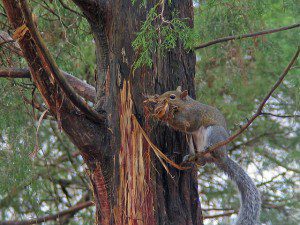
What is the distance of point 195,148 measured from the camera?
3055 mm

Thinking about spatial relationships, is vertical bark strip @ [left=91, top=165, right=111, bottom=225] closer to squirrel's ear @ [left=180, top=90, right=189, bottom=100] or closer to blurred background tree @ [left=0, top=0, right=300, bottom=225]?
squirrel's ear @ [left=180, top=90, right=189, bottom=100]

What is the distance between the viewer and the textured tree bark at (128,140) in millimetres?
2631

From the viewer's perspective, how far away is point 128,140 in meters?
2.68

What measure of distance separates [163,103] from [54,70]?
1.70ft

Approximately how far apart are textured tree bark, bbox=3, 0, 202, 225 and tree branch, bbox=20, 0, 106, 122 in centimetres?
4

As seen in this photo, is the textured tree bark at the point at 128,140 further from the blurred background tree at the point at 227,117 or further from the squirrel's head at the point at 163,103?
the blurred background tree at the point at 227,117

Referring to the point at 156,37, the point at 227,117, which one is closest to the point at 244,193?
the point at 156,37

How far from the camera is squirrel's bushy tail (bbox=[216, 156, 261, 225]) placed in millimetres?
2990

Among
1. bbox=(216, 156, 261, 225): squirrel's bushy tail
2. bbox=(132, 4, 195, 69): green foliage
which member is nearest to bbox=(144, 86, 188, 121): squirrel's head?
bbox=(132, 4, 195, 69): green foliage

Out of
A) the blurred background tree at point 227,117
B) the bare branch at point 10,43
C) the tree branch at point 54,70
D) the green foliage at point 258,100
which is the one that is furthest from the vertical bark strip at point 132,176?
the green foliage at point 258,100

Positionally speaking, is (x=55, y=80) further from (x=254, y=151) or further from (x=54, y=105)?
(x=254, y=151)

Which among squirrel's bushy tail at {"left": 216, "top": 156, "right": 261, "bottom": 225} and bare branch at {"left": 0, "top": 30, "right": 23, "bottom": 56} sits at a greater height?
bare branch at {"left": 0, "top": 30, "right": 23, "bottom": 56}

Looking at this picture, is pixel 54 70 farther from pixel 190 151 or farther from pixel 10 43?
pixel 10 43

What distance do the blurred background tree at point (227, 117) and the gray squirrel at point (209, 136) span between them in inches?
48.2
